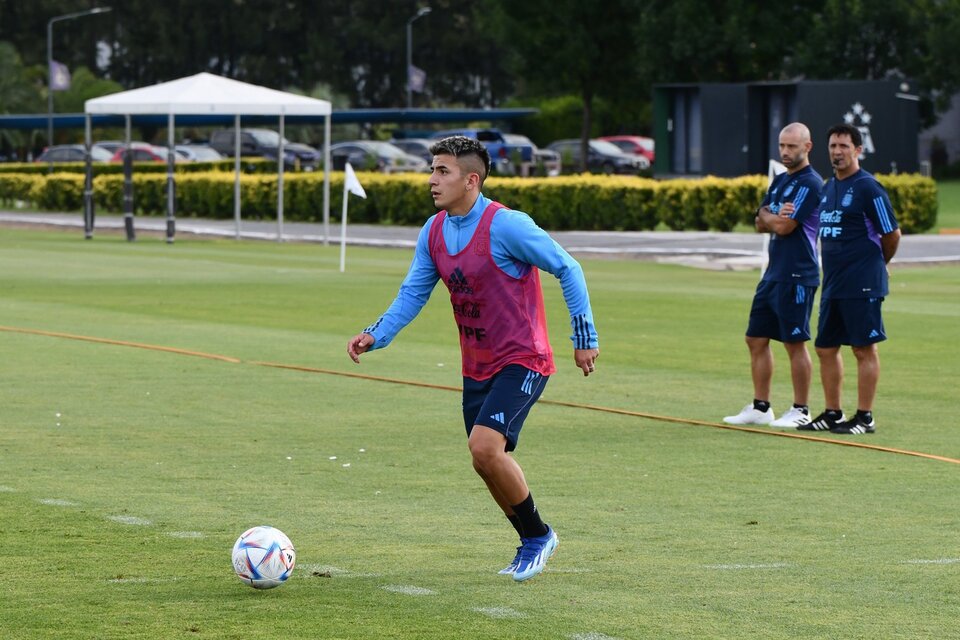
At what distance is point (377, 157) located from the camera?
198 ft

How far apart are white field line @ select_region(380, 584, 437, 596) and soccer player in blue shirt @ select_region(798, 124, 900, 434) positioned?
523 centimetres

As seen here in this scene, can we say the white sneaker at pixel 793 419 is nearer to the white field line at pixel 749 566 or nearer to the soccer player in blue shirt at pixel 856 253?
the soccer player in blue shirt at pixel 856 253

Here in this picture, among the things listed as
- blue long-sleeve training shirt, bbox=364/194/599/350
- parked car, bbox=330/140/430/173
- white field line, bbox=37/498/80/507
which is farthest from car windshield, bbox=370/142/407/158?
blue long-sleeve training shirt, bbox=364/194/599/350

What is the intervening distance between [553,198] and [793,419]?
2624cm

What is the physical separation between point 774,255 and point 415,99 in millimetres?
94190

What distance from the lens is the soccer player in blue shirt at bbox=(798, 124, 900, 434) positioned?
11.2 m

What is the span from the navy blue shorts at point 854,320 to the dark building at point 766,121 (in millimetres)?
29403

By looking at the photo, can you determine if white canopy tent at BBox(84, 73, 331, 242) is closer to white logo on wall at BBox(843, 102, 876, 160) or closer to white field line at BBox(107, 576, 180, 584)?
white logo on wall at BBox(843, 102, 876, 160)

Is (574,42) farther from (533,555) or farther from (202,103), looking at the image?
(533,555)

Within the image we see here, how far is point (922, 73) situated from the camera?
5950 cm

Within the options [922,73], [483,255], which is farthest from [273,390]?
[922,73]

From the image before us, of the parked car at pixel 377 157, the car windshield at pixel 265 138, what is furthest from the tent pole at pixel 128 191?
the car windshield at pixel 265 138

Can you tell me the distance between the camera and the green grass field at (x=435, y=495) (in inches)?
255

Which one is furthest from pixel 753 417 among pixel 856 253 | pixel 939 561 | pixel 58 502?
pixel 58 502
